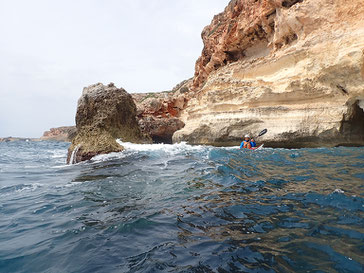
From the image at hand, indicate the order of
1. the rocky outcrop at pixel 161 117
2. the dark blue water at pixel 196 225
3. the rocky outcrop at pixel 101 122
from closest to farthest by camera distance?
1. the dark blue water at pixel 196 225
2. the rocky outcrop at pixel 101 122
3. the rocky outcrop at pixel 161 117

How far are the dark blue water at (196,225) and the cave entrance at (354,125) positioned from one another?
544 cm

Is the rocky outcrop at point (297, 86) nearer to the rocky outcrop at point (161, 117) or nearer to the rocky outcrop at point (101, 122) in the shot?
the rocky outcrop at point (101, 122)

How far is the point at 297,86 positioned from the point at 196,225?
10.9 metres

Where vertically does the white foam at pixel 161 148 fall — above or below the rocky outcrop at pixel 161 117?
below

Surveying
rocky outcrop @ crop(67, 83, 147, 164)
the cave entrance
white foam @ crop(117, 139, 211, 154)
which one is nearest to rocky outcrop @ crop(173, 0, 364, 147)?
the cave entrance

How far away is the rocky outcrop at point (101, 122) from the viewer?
445 inches

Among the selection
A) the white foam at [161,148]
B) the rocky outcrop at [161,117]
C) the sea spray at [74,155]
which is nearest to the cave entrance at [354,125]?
the white foam at [161,148]

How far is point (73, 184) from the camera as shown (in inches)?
241

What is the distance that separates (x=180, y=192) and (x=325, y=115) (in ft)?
29.6

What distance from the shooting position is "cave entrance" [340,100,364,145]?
9891 mm

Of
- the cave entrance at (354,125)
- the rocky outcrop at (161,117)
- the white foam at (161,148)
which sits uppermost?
the rocky outcrop at (161,117)

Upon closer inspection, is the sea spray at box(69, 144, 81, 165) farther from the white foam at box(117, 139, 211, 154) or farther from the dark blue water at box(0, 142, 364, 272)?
the dark blue water at box(0, 142, 364, 272)

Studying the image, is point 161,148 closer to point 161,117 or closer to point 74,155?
point 74,155

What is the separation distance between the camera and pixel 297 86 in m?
11.5
